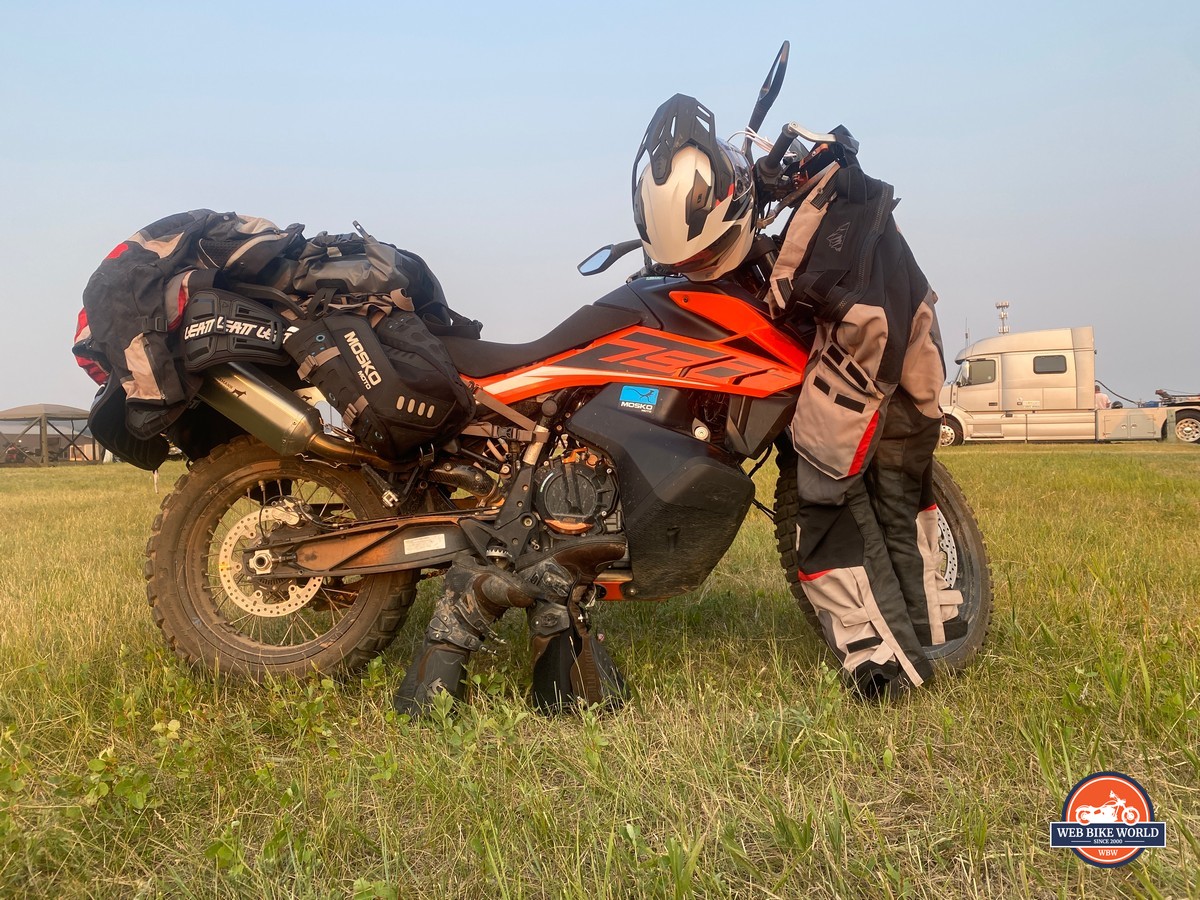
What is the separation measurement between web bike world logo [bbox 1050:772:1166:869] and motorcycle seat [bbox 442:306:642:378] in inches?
73.2

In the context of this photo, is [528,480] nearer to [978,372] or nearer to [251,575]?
[251,575]

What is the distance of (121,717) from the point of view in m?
2.36

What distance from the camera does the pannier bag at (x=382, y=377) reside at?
8.49 ft

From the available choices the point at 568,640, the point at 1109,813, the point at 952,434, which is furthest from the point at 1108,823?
the point at 952,434

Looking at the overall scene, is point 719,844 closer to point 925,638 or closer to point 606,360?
point 925,638

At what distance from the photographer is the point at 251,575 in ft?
9.45

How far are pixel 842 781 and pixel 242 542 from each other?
2205 mm

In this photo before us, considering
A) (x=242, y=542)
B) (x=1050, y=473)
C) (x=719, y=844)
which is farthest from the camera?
(x=1050, y=473)

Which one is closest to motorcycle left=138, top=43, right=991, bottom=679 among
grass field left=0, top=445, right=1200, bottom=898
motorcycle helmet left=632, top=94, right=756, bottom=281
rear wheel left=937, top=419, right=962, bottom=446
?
motorcycle helmet left=632, top=94, right=756, bottom=281

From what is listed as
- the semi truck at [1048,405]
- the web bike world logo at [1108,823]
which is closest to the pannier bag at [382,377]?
the web bike world logo at [1108,823]

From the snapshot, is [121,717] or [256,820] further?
[121,717]

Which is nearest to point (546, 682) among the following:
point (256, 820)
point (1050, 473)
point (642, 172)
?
point (256, 820)

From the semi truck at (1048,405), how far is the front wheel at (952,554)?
19083 millimetres

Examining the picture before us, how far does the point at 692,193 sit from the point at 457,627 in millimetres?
1603
